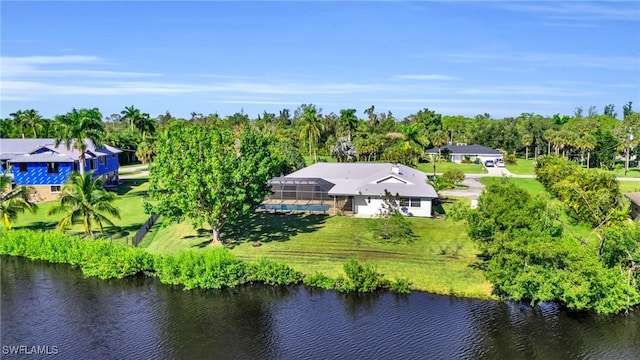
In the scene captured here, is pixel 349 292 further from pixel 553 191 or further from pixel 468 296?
pixel 553 191

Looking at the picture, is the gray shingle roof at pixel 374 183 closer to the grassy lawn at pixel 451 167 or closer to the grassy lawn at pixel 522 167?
the grassy lawn at pixel 451 167

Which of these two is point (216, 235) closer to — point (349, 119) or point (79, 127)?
point (79, 127)

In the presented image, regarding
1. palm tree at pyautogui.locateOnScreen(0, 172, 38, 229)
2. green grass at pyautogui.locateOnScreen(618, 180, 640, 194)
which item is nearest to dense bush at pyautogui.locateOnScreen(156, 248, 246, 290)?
palm tree at pyautogui.locateOnScreen(0, 172, 38, 229)

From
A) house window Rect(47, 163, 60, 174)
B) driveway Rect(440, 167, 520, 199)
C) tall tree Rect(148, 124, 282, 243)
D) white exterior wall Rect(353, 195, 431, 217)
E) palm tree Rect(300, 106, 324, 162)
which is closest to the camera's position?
tall tree Rect(148, 124, 282, 243)

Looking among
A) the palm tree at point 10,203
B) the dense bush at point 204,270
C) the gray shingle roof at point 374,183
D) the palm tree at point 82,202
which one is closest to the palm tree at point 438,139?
the gray shingle roof at point 374,183

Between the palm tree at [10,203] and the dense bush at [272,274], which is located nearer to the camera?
the dense bush at [272,274]

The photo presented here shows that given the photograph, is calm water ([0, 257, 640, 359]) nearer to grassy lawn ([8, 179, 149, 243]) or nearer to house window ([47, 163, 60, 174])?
grassy lawn ([8, 179, 149, 243])

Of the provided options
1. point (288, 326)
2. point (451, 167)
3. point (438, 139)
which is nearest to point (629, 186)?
point (451, 167)

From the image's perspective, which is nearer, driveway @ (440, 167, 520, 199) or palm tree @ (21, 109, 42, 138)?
driveway @ (440, 167, 520, 199)
